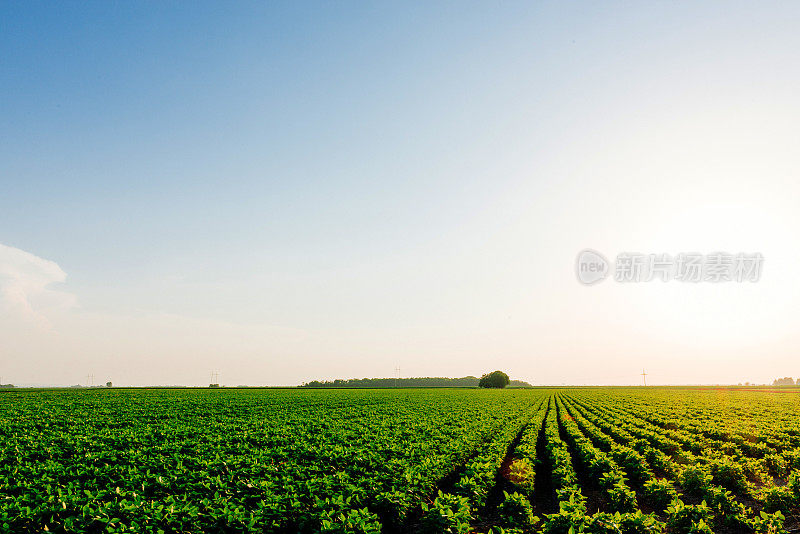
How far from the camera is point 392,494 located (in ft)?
34.6

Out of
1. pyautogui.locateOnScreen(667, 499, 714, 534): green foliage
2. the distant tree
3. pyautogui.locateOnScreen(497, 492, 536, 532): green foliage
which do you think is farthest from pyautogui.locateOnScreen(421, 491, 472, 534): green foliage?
the distant tree

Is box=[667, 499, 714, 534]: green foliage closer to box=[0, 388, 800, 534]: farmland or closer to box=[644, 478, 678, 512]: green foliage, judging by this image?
box=[0, 388, 800, 534]: farmland

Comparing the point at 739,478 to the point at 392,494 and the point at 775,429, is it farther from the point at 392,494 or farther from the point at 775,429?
the point at 775,429

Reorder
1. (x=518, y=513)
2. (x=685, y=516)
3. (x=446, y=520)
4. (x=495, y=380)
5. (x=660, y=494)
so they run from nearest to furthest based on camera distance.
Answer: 1. (x=446, y=520)
2. (x=685, y=516)
3. (x=518, y=513)
4. (x=660, y=494)
5. (x=495, y=380)

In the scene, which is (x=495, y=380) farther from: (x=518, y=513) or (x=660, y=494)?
(x=518, y=513)

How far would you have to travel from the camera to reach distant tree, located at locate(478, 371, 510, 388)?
13412 cm

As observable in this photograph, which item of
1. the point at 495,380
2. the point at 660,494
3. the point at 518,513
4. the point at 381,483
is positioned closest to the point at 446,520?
the point at 518,513

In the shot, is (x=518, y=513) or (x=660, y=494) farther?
(x=660, y=494)

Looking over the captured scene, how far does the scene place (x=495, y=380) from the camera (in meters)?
134

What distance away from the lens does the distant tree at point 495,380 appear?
134 meters

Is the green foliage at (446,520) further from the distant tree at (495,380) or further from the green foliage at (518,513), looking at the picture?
the distant tree at (495,380)

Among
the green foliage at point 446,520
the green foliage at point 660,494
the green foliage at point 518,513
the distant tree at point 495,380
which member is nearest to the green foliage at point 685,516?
the green foliage at point 660,494

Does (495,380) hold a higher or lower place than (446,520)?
lower

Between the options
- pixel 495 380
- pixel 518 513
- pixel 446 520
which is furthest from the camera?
pixel 495 380
